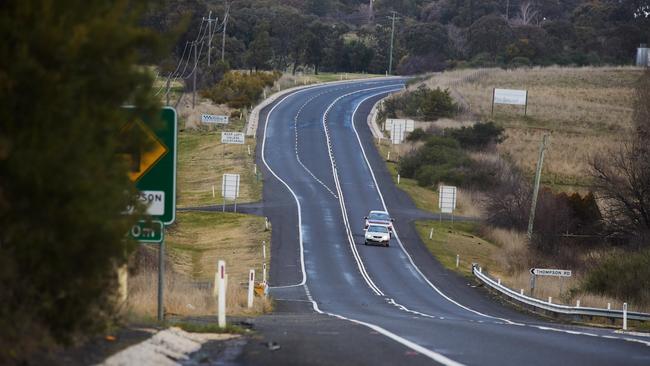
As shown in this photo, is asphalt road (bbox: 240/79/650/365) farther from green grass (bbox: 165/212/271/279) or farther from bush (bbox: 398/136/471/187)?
bush (bbox: 398/136/471/187)

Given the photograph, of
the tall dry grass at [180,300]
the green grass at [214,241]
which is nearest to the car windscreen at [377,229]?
the green grass at [214,241]

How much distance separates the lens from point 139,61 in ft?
27.5

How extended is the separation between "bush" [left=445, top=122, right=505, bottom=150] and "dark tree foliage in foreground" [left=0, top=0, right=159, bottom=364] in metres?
79.3

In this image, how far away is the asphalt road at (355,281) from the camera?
12898 mm

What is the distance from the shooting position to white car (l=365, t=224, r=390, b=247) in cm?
5294

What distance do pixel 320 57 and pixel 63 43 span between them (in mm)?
143988

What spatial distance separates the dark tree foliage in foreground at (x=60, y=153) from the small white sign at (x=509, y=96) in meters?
90.3

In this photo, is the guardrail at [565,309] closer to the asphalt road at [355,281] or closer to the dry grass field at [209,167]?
the asphalt road at [355,281]

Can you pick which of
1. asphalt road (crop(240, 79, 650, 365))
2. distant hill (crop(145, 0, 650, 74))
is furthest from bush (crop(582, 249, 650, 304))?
distant hill (crop(145, 0, 650, 74))

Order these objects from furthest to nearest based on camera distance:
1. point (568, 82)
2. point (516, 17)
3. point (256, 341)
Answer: point (516, 17), point (568, 82), point (256, 341)

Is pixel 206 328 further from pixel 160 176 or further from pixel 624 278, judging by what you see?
pixel 624 278

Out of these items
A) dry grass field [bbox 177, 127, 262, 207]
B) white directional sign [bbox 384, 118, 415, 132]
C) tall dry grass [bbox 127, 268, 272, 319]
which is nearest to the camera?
tall dry grass [bbox 127, 268, 272, 319]

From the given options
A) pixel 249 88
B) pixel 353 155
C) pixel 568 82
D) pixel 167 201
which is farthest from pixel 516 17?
pixel 167 201

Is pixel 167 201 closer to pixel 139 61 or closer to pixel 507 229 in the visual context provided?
pixel 139 61
